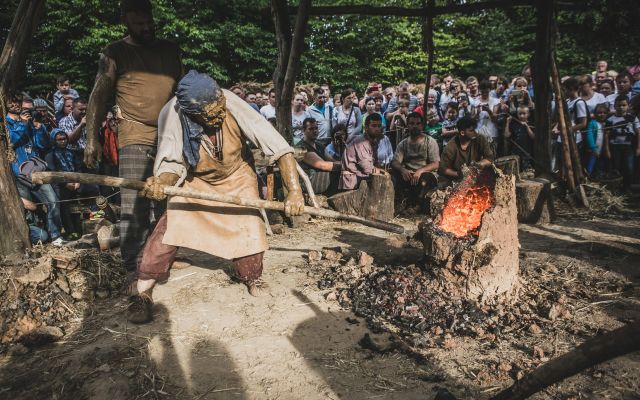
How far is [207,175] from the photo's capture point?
3.46m

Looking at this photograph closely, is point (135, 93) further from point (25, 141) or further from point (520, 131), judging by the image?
point (520, 131)

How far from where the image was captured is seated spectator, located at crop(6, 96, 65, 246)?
5.65 metres

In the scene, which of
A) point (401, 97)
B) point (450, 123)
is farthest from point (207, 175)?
point (401, 97)

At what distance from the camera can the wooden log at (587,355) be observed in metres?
1.15

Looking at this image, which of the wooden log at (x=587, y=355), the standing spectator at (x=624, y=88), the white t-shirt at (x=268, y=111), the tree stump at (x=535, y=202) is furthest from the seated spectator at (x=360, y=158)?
the wooden log at (x=587, y=355)

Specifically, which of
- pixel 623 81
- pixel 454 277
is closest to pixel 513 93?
pixel 623 81

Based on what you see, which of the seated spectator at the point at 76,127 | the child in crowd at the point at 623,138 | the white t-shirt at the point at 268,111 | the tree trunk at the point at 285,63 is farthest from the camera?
the white t-shirt at the point at 268,111

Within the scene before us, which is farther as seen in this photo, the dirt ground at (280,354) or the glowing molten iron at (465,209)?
the glowing molten iron at (465,209)

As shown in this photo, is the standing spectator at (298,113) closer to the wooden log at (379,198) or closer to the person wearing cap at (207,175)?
the wooden log at (379,198)

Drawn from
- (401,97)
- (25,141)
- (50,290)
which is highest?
(401,97)

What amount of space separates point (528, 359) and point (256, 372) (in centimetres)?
178

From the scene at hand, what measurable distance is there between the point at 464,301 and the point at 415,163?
3963mm

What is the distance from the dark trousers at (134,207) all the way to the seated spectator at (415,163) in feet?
14.0

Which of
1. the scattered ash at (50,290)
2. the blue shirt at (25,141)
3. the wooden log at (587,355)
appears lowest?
the scattered ash at (50,290)
